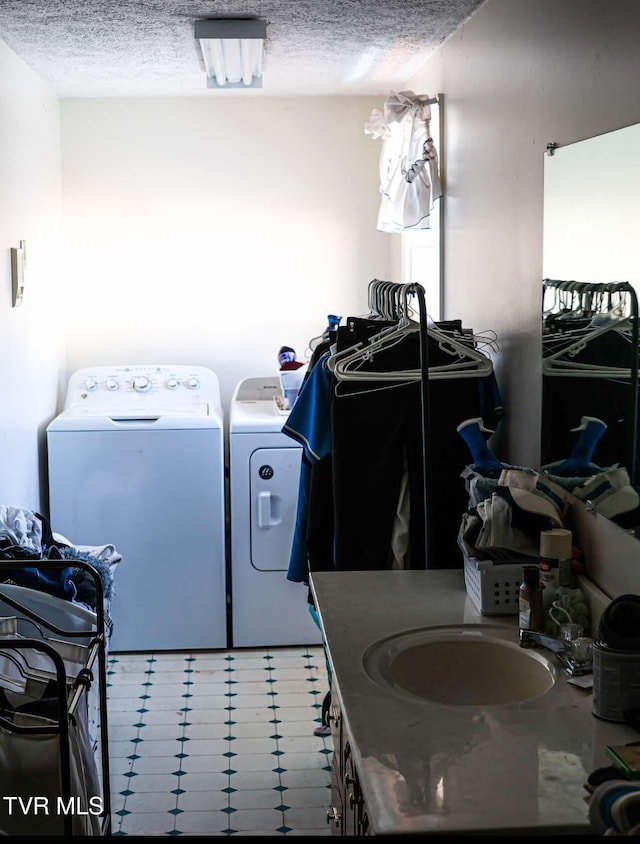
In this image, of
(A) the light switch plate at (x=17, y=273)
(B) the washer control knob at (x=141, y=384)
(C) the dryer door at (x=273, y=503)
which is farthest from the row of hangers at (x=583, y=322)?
(B) the washer control knob at (x=141, y=384)

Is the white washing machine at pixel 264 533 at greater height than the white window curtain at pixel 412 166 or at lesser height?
lesser

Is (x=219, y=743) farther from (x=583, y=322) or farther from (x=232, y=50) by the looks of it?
(x=232, y=50)

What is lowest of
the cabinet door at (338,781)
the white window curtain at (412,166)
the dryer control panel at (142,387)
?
the cabinet door at (338,781)

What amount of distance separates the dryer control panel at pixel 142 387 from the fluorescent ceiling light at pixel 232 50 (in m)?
1.28

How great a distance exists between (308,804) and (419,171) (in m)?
2.22

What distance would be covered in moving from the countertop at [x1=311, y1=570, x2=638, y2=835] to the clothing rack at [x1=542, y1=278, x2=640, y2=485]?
18.9 inches

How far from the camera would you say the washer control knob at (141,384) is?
4.42 meters

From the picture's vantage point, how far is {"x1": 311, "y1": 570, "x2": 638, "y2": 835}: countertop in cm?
133

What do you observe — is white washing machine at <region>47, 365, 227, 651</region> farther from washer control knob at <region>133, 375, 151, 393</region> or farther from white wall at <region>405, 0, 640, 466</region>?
white wall at <region>405, 0, 640, 466</region>

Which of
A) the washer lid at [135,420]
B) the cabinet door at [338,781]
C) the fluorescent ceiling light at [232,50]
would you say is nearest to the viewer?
the cabinet door at [338,781]

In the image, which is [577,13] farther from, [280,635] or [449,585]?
[280,635]

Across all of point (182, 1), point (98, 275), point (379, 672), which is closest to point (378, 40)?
point (182, 1)

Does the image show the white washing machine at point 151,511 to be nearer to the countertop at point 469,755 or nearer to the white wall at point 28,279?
the white wall at point 28,279

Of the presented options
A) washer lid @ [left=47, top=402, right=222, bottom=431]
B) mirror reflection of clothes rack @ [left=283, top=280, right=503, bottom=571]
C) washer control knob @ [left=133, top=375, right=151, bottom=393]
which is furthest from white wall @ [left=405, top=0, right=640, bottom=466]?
washer control knob @ [left=133, top=375, right=151, bottom=393]
